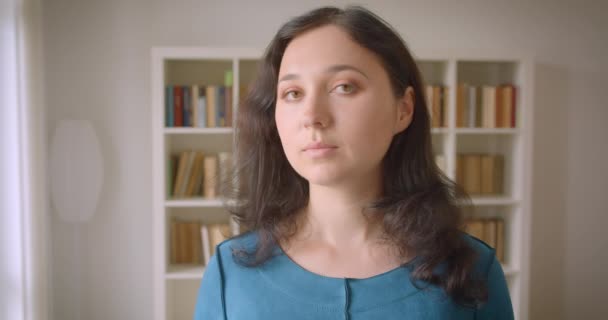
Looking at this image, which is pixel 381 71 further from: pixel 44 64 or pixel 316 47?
pixel 44 64

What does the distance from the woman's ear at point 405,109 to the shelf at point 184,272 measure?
2104 millimetres

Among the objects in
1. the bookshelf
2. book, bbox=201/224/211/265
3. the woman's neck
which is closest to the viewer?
the woman's neck

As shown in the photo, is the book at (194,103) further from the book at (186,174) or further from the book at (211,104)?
the book at (186,174)

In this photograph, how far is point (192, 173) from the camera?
2910 millimetres

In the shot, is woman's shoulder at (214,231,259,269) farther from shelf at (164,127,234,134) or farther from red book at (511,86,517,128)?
red book at (511,86,517,128)

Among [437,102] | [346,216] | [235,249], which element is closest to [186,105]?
[437,102]

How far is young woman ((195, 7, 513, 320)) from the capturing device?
0.82m

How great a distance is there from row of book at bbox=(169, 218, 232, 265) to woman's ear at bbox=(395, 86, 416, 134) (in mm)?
2141

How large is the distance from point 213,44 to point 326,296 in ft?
8.16

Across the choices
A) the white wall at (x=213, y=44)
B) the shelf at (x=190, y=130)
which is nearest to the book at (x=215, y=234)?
the white wall at (x=213, y=44)

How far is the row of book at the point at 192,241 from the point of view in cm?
292

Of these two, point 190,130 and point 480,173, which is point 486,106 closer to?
point 480,173

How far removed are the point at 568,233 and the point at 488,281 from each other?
2.92 m

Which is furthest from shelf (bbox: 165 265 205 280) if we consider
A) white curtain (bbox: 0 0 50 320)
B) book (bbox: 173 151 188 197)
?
white curtain (bbox: 0 0 50 320)
